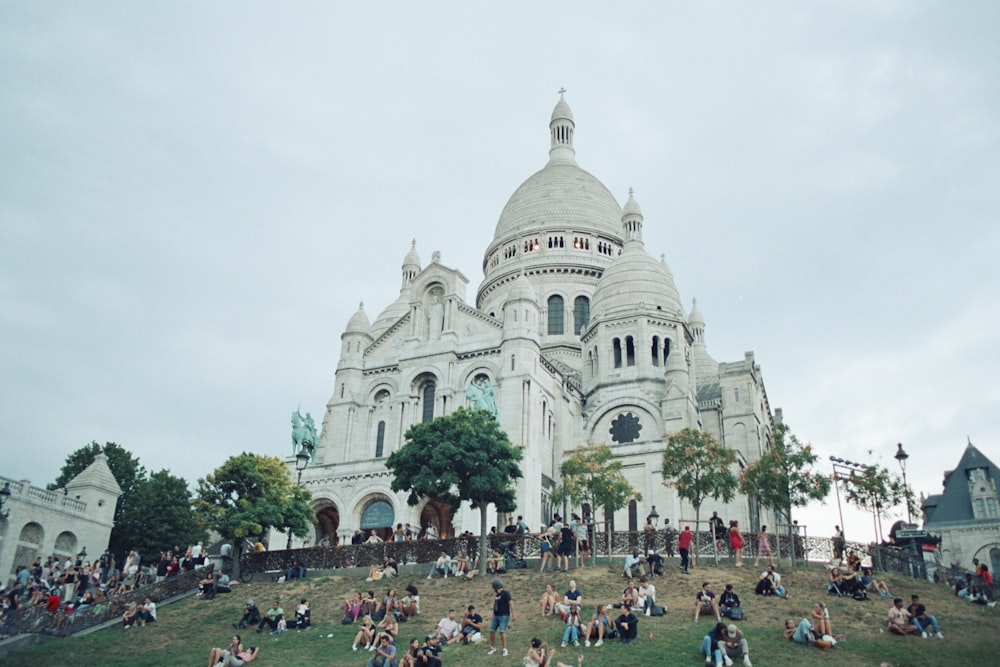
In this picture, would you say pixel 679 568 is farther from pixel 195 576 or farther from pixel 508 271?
pixel 508 271

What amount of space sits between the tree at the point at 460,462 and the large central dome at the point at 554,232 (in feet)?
114

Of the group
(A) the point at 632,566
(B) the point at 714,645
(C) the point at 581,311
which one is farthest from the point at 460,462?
(C) the point at 581,311

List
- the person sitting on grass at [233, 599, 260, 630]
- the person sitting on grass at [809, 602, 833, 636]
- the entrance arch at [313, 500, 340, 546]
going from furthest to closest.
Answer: the entrance arch at [313, 500, 340, 546], the person sitting on grass at [233, 599, 260, 630], the person sitting on grass at [809, 602, 833, 636]

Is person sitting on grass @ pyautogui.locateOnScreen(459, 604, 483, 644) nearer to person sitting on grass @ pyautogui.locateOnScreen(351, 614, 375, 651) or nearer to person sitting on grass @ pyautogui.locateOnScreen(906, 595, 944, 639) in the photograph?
person sitting on grass @ pyautogui.locateOnScreen(351, 614, 375, 651)

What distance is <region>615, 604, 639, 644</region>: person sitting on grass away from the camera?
72.3 ft

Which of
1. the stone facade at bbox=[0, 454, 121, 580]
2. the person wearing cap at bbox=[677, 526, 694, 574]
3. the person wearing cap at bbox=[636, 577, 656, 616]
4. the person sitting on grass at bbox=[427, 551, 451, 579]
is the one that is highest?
the stone facade at bbox=[0, 454, 121, 580]

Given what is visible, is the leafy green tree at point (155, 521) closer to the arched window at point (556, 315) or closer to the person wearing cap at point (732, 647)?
the arched window at point (556, 315)

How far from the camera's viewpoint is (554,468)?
53406 millimetres

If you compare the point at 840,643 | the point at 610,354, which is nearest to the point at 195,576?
the point at 840,643

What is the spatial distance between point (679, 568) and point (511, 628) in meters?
8.26

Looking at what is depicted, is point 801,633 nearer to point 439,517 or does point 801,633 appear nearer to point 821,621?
point 821,621

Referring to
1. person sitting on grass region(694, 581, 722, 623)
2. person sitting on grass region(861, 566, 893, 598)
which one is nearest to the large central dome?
person sitting on grass region(861, 566, 893, 598)

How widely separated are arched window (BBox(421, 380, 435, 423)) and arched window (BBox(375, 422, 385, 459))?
2.88m

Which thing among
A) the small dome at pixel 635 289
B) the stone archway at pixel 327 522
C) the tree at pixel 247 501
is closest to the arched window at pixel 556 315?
the small dome at pixel 635 289
